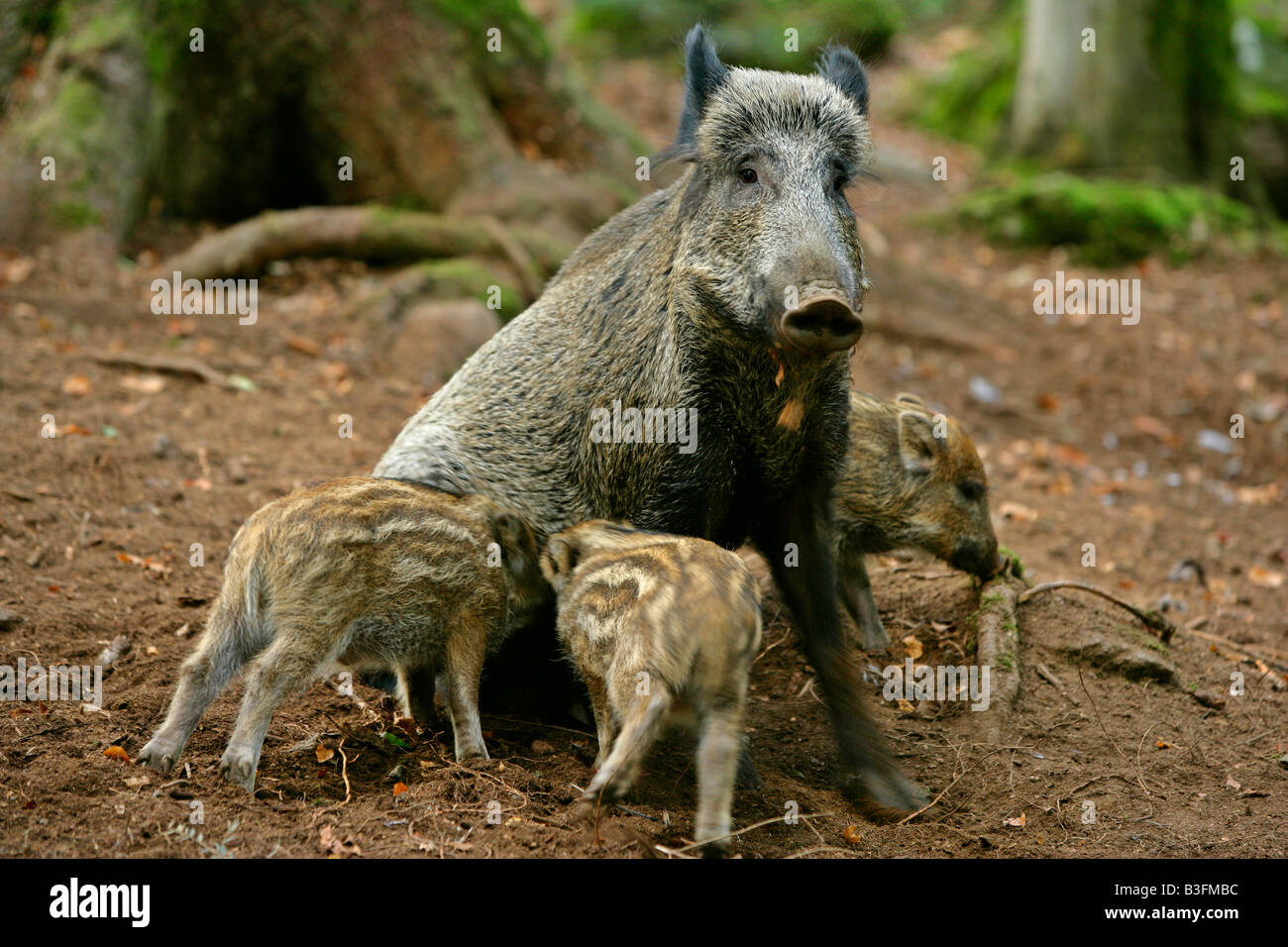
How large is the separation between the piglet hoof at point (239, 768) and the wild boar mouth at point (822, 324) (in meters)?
2.49

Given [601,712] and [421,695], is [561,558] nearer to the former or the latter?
[601,712]

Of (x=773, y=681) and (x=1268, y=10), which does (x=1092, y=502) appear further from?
(x=1268, y=10)

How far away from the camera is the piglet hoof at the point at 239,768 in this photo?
4.17 meters

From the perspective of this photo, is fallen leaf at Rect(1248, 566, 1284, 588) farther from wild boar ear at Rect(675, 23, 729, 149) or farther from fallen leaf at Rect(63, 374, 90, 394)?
fallen leaf at Rect(63, 374, 90, 394)

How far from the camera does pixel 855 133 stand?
16.9ft

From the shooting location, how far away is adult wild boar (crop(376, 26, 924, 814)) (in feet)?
15.8

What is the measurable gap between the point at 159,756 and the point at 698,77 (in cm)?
359

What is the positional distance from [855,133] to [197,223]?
7103mm

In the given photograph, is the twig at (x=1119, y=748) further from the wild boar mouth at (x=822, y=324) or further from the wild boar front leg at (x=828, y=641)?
the wild boar mouth at (x=822, y=324)

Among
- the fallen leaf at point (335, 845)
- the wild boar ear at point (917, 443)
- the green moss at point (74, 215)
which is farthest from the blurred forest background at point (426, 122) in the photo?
the fallen leaf at point (335, 845)

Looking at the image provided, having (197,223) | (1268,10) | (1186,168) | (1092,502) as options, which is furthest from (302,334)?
(1268,10)

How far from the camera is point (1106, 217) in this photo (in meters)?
14.1

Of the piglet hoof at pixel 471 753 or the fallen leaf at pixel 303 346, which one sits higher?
the fallen leaf at pixel 303 346

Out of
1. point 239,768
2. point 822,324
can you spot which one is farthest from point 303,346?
point 822,324
